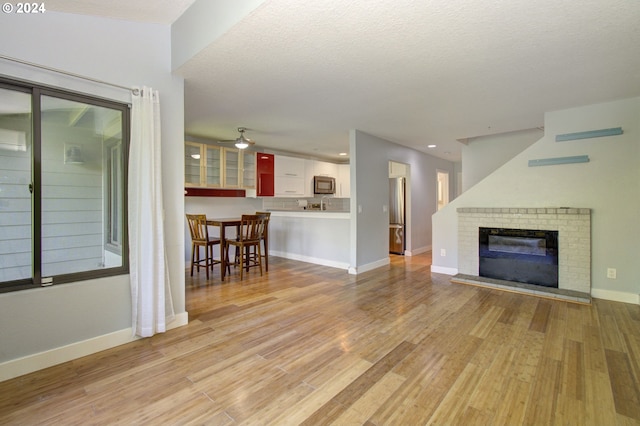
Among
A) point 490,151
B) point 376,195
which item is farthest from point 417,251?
point 490,151

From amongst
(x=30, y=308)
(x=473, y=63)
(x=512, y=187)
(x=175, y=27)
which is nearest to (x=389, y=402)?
(x=30, y=308)

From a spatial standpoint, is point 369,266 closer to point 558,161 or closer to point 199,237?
point 199,237

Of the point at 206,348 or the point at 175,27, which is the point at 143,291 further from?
the point at 175,27

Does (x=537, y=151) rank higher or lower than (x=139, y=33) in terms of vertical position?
lower

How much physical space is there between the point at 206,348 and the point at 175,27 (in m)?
2.78

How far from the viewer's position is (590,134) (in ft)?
12.0

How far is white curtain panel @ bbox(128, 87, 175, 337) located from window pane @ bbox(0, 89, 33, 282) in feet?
2.13

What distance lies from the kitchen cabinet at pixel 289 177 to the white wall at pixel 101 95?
3612 millimetres

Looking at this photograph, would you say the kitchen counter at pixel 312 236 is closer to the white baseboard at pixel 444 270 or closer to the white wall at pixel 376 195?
the white wall at pixel 376 195

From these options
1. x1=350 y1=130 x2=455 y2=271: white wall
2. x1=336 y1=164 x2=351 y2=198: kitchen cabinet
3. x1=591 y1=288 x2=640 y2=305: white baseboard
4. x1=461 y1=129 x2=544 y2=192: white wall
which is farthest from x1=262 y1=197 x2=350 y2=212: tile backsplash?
x1=591 y1=288 x2=640 y2=305: white baseboard

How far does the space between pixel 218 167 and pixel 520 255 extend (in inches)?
203

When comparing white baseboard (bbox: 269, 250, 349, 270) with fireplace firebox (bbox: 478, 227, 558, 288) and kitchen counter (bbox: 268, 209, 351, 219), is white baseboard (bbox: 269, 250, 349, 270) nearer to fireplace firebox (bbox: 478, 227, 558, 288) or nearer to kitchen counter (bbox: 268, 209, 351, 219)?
kitchen counter (bbox: 268, 209, 351, 219)

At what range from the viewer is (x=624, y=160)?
3512 mm

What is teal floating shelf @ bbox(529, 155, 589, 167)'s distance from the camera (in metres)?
3.74
